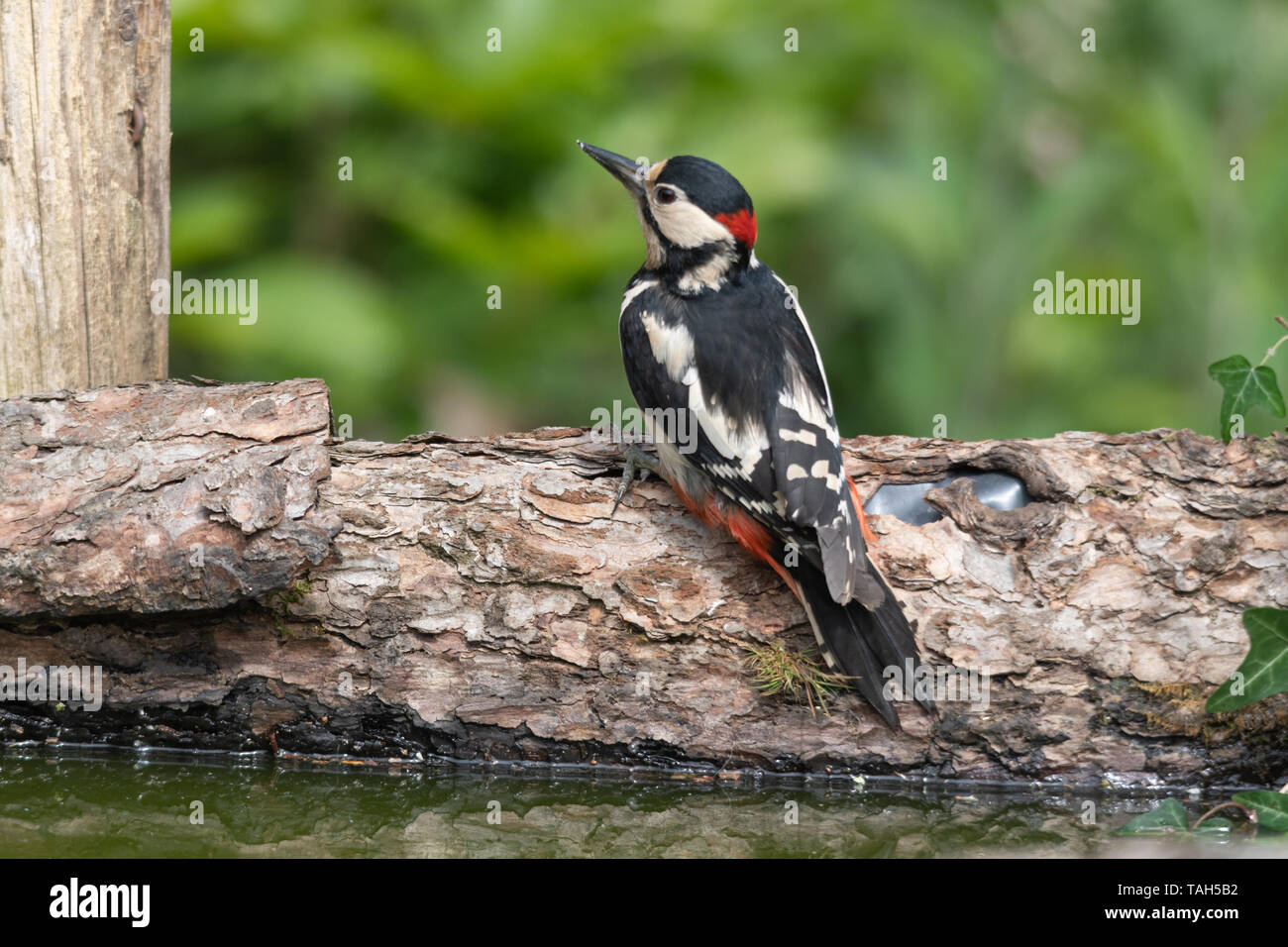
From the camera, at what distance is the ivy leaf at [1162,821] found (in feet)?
8.63

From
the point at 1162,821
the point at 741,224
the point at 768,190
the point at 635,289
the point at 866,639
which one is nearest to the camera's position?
the point at 1162,821

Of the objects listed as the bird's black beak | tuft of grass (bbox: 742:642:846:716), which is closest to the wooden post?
the bird's black beak

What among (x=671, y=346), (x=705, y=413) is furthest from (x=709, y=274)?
(x=705, y=413)

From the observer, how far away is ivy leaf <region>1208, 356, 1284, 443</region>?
2.98 meters

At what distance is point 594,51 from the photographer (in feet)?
16.7

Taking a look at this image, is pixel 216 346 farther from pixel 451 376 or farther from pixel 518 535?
pixel 518 535

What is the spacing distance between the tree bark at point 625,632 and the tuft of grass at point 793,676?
3cm

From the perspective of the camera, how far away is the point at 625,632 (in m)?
3.04

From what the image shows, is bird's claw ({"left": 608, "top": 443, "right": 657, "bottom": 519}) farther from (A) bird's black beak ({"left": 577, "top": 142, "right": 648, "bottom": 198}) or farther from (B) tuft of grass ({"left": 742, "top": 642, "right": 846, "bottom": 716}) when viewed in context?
(A) bird's black beak ({"left": 577, "top": 142, "right": 648, "bottom": 198})

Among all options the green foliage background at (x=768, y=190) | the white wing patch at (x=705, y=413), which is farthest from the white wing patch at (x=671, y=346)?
the green foliage background at (x=768, y=190)

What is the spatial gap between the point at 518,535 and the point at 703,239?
38.3 inches

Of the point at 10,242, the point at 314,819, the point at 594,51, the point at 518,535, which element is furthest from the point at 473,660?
the point at 594,51

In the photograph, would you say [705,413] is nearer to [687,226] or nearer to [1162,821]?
[687,226]

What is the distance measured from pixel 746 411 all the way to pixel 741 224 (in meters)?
0.59
